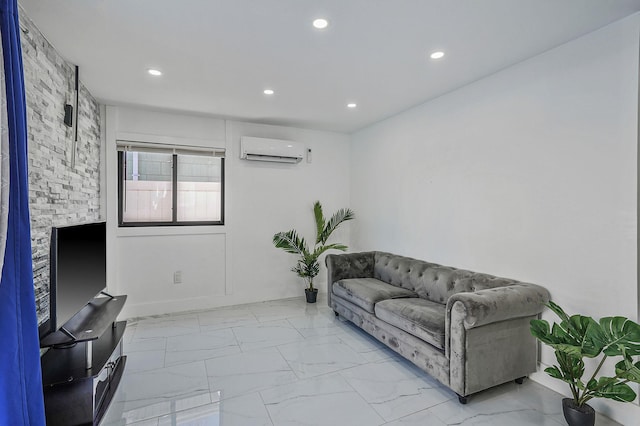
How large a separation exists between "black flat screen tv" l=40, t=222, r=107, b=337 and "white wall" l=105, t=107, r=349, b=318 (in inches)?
54.8

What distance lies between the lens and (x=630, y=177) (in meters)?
1.99

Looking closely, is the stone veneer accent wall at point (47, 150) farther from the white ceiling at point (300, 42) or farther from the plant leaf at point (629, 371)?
the plant leaf at point (629, 371)

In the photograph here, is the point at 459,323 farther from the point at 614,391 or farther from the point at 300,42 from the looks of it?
the point at 300,42

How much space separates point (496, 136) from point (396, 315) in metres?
1.81

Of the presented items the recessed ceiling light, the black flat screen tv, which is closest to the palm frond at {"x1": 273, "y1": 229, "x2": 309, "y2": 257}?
the black flat screen tv

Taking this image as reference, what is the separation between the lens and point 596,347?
1.78m

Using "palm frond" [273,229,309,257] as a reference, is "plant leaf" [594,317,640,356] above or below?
below

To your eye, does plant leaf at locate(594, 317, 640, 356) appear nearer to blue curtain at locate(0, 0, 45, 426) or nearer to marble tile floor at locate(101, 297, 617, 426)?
marble tile floor at locate(101, 297, 617, 426)

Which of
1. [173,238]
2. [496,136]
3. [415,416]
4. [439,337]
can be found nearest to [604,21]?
[496,136]

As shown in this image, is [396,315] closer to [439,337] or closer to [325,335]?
[439,337]

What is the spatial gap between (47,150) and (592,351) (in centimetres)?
373

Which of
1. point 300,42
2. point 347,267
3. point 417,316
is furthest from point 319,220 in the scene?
point 300,42

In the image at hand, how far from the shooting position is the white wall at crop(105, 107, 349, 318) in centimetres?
389

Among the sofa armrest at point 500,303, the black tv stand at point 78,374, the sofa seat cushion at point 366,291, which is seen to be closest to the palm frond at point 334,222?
the sofa seat cushion at point 366,291
